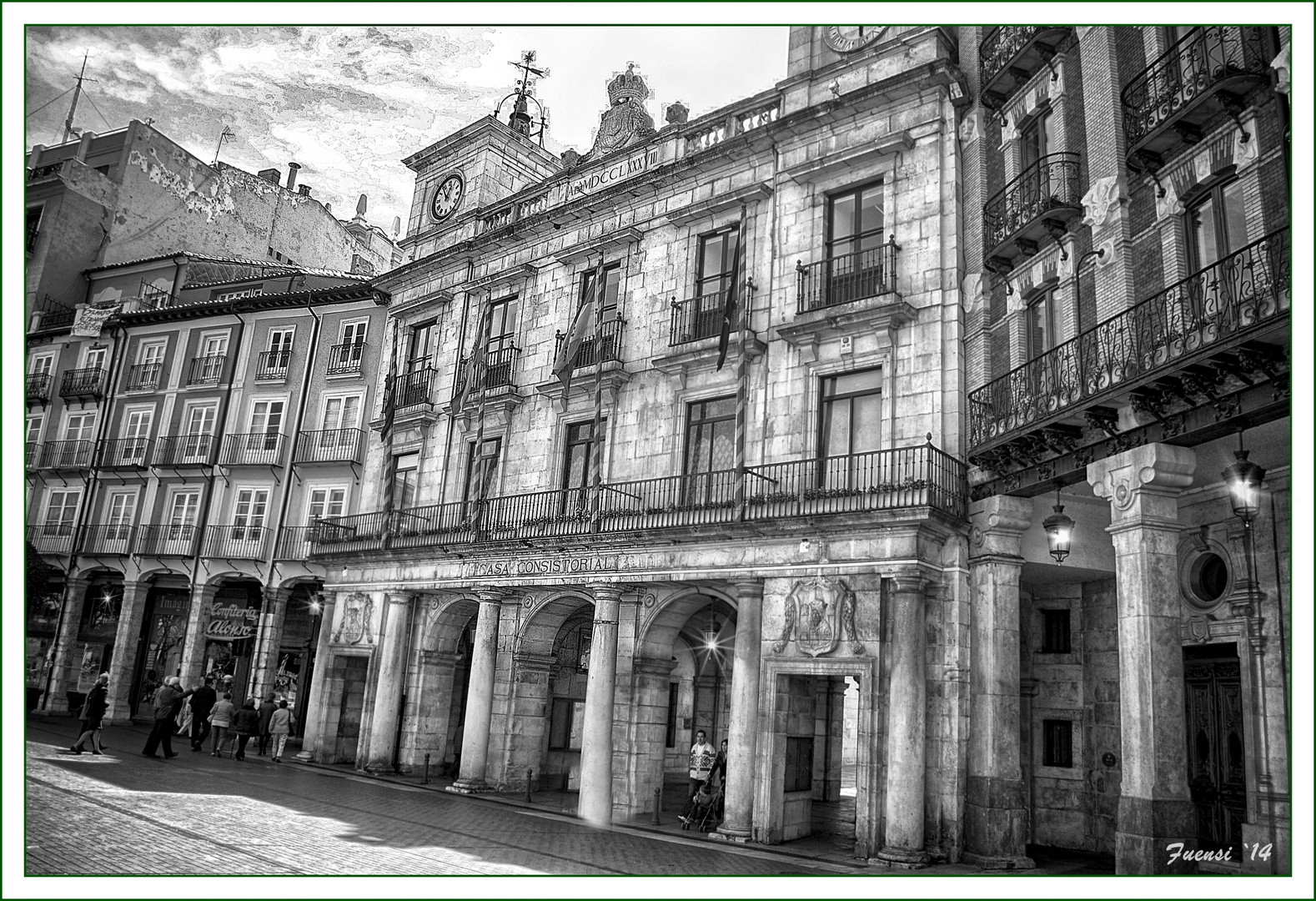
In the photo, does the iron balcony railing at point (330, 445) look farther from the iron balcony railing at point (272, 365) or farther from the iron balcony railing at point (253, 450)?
the iron balcony railing at point (272, 365)

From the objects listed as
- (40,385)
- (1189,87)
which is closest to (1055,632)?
(1189,87)

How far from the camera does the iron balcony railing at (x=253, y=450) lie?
31.9 metres

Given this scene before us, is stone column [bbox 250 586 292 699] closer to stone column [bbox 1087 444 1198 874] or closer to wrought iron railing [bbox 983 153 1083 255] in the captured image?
wrought iron railing [bbox 983 153 1083 255]

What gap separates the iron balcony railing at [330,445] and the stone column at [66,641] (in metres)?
9.61

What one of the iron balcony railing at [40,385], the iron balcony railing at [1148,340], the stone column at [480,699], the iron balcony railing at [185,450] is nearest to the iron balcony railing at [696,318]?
the iron balcony railing at [1148,340]

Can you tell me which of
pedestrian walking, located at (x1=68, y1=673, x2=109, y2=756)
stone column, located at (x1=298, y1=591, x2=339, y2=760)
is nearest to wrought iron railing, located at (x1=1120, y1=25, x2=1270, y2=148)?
pedestrian walking, located at (x1=68, y1=673, x2=109, y2=756)

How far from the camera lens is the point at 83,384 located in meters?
33.2

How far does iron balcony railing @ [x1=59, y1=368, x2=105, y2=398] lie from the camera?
32625 mm

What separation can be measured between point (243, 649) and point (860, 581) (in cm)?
2449

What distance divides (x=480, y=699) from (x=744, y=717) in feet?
24.9

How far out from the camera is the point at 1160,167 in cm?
1318

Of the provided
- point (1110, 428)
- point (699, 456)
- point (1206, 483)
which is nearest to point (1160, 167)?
point (1110, 428)

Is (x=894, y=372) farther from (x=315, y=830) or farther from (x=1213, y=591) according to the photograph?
(x=315, y=830)

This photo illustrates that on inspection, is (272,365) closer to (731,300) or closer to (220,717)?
(220,717)
